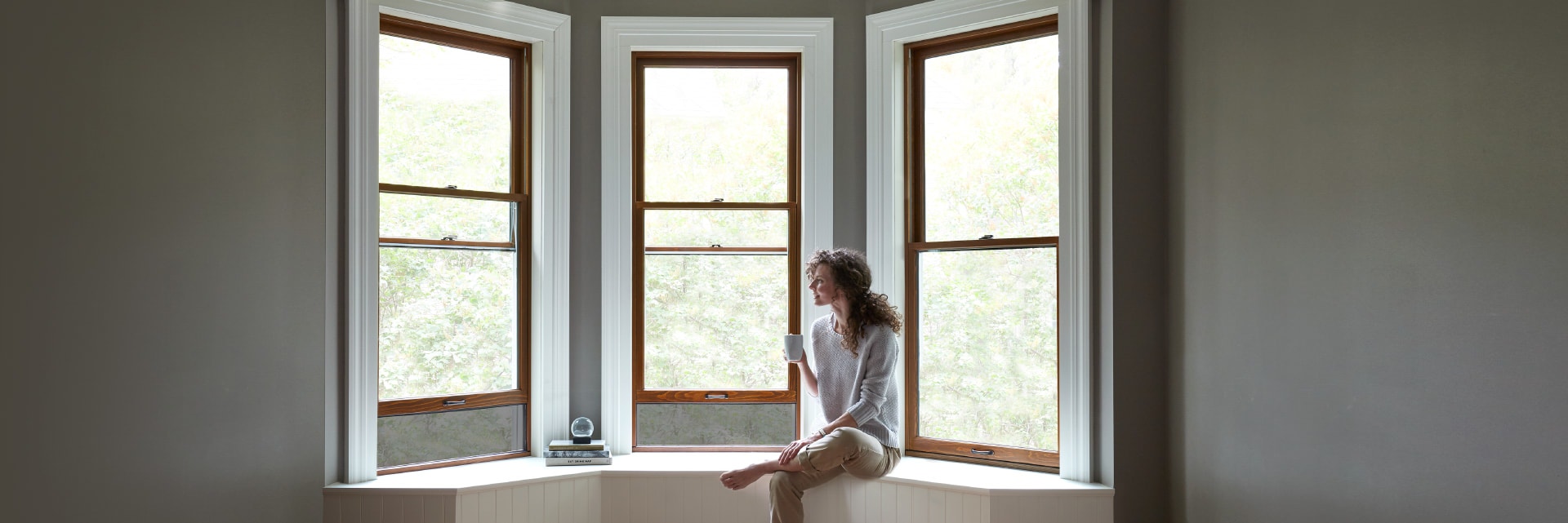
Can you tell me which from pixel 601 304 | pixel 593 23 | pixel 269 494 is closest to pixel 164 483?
pixel 269 494

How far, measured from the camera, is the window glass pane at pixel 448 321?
12.3ft

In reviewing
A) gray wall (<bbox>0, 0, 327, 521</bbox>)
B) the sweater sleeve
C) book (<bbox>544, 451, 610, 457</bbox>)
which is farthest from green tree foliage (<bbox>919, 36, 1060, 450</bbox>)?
gray wall (<bbox>0, 0, 327, 521</bbox>)

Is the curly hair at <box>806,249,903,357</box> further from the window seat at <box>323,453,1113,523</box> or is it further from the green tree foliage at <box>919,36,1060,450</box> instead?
the window seat at <box>323,453,1113,523</box>

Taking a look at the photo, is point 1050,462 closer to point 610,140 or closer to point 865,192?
point 865,192

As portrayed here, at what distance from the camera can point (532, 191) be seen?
4.10 meters

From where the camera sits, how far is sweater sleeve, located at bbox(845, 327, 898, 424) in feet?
12.1

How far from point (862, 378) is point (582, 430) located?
3.83 feet

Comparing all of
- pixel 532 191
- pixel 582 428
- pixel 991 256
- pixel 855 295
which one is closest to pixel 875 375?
pixel 855 295

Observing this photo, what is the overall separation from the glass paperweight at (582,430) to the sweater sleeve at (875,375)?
1.07 meters

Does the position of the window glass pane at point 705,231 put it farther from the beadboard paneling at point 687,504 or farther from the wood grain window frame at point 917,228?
the beadboard paneling at point 687,504

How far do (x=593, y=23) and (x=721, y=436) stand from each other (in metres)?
1.83

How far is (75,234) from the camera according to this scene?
227 cm

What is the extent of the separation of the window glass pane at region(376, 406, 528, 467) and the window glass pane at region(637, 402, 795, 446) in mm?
525

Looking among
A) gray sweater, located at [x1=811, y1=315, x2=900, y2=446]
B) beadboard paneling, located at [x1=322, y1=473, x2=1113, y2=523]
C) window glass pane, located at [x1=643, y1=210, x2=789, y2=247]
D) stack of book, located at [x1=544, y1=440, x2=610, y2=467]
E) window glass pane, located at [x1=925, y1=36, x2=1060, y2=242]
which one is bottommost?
beadboard paneling, located at [x1=322, y1=473, x2=1113, y2=523]
